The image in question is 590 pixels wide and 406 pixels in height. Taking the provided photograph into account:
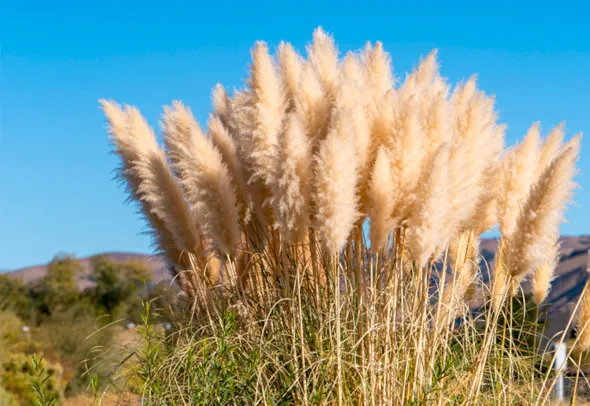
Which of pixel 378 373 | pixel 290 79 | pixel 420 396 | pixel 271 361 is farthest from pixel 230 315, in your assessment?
pixel 290 79

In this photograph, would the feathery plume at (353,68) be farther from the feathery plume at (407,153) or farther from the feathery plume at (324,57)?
the feathery plume at (407,153)

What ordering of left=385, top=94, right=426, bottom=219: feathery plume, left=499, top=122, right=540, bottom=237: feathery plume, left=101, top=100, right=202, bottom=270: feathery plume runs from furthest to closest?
1. left=101, top=100, right=202, bottom=270: feathery plume
2. left=499, top=122, right=540, bottom=237: feathery plume
3. left=385, top=94, right=426, bottom=219: feathery plume

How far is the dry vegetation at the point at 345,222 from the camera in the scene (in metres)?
2.61

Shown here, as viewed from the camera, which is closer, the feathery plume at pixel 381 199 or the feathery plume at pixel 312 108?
the feathery plume at pixel 381 199

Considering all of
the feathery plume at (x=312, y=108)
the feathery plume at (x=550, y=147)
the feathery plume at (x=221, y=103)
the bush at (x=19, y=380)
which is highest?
the feathery plume at (x=221, y=103)

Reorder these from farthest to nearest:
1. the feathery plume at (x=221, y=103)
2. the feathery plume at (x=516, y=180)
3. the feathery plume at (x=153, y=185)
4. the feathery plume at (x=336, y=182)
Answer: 1. the feathery plume at (x=221, y=103)
2. the feathery plume at (x=153, y=185)
3. the feathery plume at (x=516, y=180)
4. the feathery plume at (x=336, y=182)

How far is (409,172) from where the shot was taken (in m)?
2.61

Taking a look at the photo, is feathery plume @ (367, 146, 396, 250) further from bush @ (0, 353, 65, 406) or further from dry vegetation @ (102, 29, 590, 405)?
bush @ (0, 353, 65, 406)

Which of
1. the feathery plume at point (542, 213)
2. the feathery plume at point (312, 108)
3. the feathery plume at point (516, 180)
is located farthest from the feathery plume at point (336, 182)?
the feathery plume at point (516, 180)

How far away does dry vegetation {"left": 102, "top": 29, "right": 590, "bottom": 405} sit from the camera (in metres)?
2.61

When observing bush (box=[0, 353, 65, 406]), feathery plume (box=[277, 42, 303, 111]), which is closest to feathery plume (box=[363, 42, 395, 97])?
feathery plume (box=[277, 42, 303, 111])

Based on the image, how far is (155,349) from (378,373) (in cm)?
93

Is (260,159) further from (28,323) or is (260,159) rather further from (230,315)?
(28,323)

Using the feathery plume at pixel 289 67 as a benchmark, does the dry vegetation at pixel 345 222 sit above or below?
below
